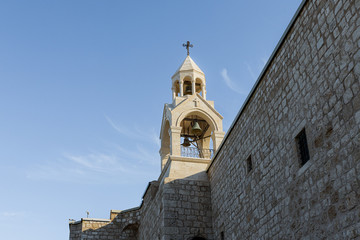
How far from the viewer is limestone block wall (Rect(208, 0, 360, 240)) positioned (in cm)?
611

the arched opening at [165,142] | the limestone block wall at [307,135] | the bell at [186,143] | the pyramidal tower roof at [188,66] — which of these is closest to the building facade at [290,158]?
the limestone block wall at [307,135]

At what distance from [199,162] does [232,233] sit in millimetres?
3366

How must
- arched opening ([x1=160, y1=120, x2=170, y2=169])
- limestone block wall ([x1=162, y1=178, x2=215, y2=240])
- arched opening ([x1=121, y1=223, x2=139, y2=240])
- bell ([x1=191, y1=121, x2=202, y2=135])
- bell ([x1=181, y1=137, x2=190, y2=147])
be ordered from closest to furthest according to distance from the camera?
limestone block wall ([x1=162, y1=178, x2=215, y2=240]) < bell ([x1=191, y1=121, x2=202, y2=135]) < bell ([x1=181, y1=137, x2=190, y2=147]) < arched opening ([x1=160, y1=120, x2=170, y2=169]) < arched opening ([x1=121, y1=223, x2=139, y2=240])

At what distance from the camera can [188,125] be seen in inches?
619

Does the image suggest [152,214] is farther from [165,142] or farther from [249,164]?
[249,164]

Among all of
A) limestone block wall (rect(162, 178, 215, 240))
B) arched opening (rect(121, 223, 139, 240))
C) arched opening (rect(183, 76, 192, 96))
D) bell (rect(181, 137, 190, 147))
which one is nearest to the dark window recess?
limestone block wall (rect(162, 178, 215, 240))

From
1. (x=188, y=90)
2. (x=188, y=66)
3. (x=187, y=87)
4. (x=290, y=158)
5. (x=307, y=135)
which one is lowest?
(x=290, y=158)

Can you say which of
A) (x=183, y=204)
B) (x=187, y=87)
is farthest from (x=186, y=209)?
(x=187, y=87)

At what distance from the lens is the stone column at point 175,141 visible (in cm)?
1382

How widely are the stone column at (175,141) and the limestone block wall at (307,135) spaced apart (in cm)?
360

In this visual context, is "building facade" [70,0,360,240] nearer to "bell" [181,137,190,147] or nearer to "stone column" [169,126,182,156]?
"stone column" [169,126,182,156]

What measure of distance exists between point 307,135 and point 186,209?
6.15m

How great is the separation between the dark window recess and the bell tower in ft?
19.3

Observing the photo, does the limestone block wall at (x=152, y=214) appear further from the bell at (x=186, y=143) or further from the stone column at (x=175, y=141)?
the bell at (x=186, y=143)
